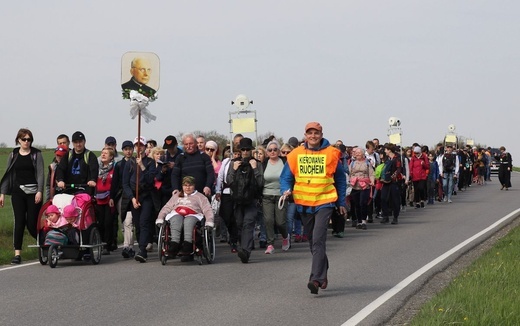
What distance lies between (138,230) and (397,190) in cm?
960

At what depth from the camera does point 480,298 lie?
33.2 ft

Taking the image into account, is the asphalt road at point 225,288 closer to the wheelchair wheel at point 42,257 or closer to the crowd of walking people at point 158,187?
the wheelchair wheel at point 42,257

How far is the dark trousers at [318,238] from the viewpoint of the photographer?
37.1 ft

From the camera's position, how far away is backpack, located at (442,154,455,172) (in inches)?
1374

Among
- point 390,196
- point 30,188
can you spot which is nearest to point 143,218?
point 30,188

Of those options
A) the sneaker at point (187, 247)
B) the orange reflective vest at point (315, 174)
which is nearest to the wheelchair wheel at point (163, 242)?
the sneaker at point (187, 247)

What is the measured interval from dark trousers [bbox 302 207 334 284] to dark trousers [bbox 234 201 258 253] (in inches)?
143

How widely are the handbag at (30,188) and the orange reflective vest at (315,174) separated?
18.1 ft

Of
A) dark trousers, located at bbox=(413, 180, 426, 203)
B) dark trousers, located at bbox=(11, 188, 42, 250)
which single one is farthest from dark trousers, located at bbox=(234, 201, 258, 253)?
dark trousers, located at bbox=(413, 180, 426, 203)

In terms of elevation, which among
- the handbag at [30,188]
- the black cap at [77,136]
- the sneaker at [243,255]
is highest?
the black cap at [77,136]

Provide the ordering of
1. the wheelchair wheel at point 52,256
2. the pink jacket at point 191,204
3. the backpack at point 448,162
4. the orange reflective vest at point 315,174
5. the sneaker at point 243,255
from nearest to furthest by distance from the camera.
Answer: the orange reflective vest at point 315,174 < the wheelchair wheel at point 52,256 < the sneaker at point 243,255 < the pink jacket at point 191,204 < the backpack at point 448,162

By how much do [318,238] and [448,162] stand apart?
24.3 metres

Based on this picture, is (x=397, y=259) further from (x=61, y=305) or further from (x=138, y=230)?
(x=61, y=305)

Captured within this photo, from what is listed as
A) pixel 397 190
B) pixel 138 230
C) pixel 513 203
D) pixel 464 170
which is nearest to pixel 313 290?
pixel 138 230
